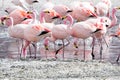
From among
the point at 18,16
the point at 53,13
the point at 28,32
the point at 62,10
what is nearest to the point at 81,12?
the point at 53,13

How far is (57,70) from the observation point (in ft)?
33.0

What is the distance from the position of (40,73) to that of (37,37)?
Answer: 1966mm

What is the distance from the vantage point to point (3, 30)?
50.8ft

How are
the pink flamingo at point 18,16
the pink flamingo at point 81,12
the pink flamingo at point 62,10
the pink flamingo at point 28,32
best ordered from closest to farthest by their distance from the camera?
the pink flamingo at point 28,32 → the pink flamingo at point 18,16 → the pink flamingo at point 81,12 → the pink flamingo at point 62,10

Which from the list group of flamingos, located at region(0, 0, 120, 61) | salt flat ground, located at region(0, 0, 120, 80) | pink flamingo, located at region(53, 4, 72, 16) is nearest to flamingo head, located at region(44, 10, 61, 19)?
group of flamingos, located at region(0, 0, 120, 61)

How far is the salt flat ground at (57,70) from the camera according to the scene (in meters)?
9.56

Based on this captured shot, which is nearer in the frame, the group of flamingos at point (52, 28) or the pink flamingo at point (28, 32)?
the pink flamingo at point (28, 32)

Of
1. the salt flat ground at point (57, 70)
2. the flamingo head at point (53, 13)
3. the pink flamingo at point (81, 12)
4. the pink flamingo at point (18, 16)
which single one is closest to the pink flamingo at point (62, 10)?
the pink flamingo at point (81, 12)

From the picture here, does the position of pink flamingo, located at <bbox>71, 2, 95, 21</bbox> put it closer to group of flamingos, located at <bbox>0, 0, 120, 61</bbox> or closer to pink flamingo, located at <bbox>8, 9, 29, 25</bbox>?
group of flamingos, located at <bbox>0, 0, 120, 61</bbox>

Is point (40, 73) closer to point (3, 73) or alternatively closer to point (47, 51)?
point (3, 73)

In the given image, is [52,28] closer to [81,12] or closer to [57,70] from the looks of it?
[81,12]

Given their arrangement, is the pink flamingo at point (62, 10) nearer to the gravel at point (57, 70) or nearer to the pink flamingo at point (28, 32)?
the pink flamingo at point (28, 32)

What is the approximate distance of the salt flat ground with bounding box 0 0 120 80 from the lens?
9.56m

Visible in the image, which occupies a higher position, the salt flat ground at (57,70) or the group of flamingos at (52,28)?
the group of flamingos at (52,28)
